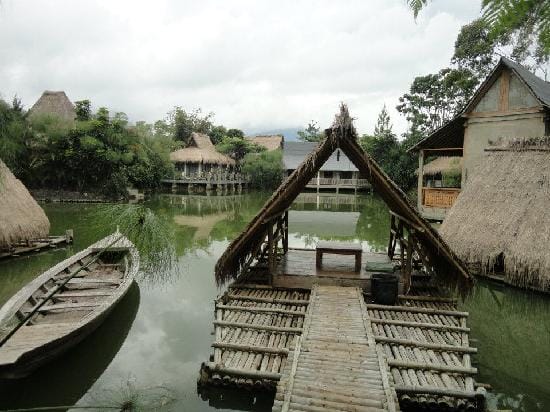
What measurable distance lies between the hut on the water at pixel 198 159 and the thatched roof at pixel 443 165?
66.4ft

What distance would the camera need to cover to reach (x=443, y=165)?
105 feet

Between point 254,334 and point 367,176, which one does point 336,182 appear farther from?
point 254,334

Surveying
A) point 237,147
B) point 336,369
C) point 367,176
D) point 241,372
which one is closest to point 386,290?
point 367,176

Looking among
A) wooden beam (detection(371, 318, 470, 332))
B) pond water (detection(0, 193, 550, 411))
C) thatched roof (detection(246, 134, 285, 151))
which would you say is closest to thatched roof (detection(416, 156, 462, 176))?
pond water (detection(0, 193, 550, 411))

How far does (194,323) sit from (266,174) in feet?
118

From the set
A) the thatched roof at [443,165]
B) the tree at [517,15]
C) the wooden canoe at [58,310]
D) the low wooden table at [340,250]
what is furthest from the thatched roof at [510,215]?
the thatched roof at [443,165]

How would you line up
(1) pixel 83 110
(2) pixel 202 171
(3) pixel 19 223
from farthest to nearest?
(2) pixel 202 171
(1) pixel 83 110
(3) pixel 19 223

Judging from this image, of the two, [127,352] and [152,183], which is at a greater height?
[152,183]

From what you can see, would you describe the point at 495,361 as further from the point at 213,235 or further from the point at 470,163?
the point at 213,235

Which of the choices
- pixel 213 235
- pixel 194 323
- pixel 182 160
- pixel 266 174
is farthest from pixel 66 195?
pixel 194 323

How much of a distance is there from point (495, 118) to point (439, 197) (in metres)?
4.08

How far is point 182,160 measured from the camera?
41.2 metres

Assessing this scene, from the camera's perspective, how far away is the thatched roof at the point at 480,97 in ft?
49.5

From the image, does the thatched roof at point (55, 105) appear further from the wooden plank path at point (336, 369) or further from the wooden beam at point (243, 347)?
the wooden plank path at point (336, 369)
